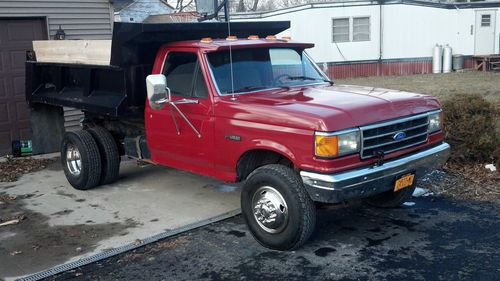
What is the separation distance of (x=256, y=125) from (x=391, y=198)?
6.43ft

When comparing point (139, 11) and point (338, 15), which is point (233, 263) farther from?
point (338, 15)

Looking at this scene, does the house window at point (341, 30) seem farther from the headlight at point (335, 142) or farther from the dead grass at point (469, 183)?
the headlight at point (335, 142)

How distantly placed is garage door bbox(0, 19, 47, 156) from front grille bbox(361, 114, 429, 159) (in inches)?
287

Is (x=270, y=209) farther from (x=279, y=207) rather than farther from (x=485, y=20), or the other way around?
(x=485, y=20)

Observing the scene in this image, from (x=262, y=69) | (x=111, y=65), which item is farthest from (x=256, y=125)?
(x=111, y=65)

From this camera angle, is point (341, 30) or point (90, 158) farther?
point (341, 30)

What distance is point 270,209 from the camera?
16.6 feet

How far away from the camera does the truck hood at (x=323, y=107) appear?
15.5 feet

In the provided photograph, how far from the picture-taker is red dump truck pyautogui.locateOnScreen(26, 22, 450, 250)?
4.78m

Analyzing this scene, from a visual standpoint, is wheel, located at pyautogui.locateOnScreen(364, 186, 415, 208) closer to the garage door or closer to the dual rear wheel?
the dual rear wheel

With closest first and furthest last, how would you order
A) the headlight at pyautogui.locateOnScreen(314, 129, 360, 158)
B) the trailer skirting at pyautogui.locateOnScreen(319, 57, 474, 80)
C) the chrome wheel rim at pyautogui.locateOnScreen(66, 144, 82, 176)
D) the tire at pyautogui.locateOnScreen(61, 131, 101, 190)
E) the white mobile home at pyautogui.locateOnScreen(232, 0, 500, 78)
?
the headlight at pyautogui.locateOnScreen(314, 129, 360, 158), the tire at pyautogui.locateOnScreen(61, 131, 101, 190), the chrome wheel rim at pyautogui.locateOnScreen(66, 144, 82, 176), the white mobile home at pyautogui.locateOnScreen(232, 0, 500, 78), the trailer skirting at pyautogui.locateOnScreen(319, 57, 474, 80)

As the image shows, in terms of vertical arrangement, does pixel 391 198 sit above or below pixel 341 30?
below

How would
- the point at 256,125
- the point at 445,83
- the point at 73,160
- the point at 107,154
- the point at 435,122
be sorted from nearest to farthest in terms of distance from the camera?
1. the point at 256,125
2. the point at 435,122
3. the point at 107,154
4. the point at 73,160
5. the point at 445,83

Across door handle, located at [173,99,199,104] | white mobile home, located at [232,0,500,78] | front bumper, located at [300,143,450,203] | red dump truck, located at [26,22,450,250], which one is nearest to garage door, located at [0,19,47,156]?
red dump truck, located at [26,22,450,250]
